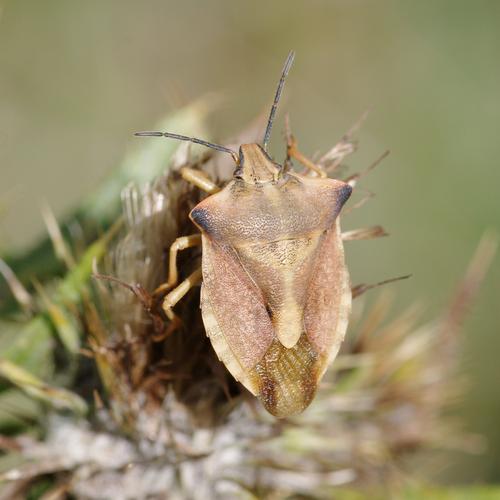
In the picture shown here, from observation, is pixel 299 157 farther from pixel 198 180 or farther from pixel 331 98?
pixel 331 98

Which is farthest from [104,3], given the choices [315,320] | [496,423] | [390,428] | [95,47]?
[315,320]

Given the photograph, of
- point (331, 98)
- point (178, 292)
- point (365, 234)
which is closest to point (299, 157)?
Answer: point (365, 234)

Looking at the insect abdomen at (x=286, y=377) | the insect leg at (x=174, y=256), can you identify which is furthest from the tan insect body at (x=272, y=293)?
the insect leg at (x=174, y=256)

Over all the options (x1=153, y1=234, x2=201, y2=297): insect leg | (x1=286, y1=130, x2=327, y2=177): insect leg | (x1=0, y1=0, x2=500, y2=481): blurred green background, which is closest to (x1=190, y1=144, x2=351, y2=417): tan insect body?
(x1=153, y1=234, x2=201, y2=297): insect leg

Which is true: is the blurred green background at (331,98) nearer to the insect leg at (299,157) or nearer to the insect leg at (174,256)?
the insect leg at (299,157)

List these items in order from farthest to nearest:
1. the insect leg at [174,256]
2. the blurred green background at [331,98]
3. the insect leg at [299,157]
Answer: the blurred green background at [331,98] → the insect leg at [299,157] → the insect leg at [174,256]

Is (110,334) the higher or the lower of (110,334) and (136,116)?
the higher

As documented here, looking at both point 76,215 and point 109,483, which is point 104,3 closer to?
point 76,215
